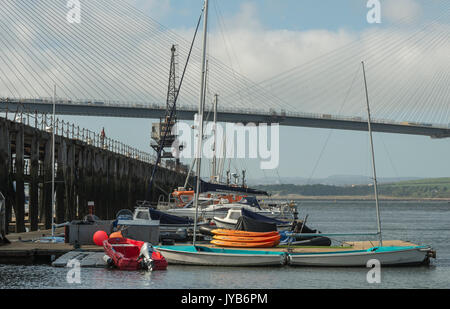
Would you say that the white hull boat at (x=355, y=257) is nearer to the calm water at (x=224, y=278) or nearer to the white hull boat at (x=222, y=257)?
the calm water at (x=224, y=278)

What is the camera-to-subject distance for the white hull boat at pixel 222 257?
23125 millimetres

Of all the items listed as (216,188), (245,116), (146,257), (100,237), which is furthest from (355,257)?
(245,116)

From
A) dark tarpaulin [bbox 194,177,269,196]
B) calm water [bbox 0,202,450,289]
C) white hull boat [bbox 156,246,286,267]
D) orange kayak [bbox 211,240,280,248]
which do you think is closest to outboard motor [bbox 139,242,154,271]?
calm water [bbox 0,202,450,289]

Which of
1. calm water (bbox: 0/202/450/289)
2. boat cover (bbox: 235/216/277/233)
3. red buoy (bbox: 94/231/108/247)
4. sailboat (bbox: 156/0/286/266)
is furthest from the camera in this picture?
boat cover (bbox: 235/216/277/233)

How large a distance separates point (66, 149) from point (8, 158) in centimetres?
922

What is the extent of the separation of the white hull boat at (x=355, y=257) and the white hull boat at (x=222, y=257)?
2.06 feet

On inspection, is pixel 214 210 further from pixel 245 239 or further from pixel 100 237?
pixel 245 239

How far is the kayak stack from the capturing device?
80.6 feet

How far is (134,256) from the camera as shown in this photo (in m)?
22.9

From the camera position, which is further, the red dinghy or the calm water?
the red dinghy

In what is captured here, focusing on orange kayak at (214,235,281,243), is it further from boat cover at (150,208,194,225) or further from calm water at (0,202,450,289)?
boat cover at (150,208,194,225)

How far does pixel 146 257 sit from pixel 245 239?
4.17 m
